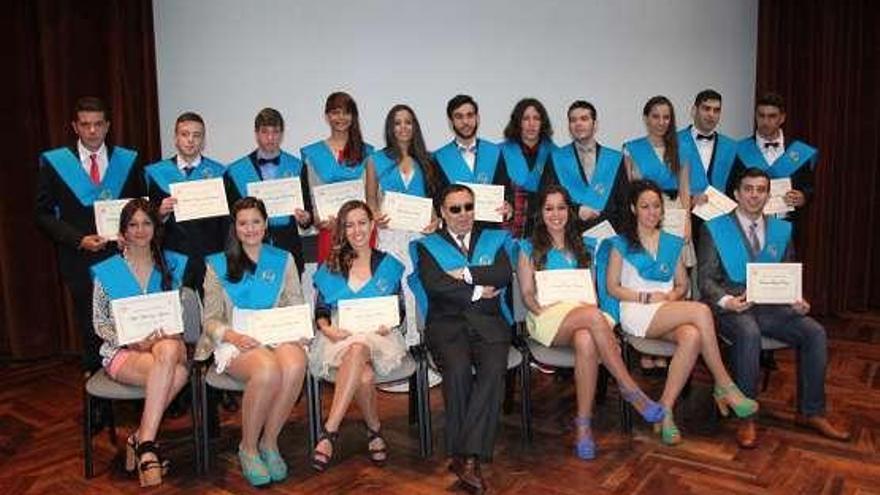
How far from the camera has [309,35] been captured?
536 cm

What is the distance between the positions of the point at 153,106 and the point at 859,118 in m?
5.33

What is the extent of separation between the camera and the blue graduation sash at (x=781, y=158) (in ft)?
15.6

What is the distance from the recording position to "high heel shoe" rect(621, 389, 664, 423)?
3.72 meters

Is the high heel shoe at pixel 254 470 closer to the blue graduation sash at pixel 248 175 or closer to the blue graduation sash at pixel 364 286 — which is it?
the blue graduation sash at pixel 364 286

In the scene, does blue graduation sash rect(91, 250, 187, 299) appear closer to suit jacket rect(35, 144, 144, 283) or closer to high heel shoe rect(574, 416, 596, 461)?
suit jacket rect(35, 144, 144, 283)

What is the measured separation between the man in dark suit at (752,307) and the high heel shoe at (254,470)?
222 cm

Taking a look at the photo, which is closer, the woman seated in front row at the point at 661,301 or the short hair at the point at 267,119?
the woman seated in front row at the point at 661,301

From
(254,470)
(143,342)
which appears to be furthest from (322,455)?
(143,342)

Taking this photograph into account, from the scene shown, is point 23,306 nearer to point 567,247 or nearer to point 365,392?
point 365,392

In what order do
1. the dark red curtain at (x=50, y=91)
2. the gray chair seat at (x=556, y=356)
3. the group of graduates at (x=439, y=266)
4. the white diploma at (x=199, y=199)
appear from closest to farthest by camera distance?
the group of graduates at (x=439, y=266) < the gray chair seat at (x=556, y=356) < the white diploma at (x=199, y=199) < the dark red curtain at (x=50, y=91)

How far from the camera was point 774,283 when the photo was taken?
3877mm

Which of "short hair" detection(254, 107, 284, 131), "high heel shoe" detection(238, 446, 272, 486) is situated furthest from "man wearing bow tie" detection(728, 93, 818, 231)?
"high heel shoe" detection(238, 446, 272, 486)

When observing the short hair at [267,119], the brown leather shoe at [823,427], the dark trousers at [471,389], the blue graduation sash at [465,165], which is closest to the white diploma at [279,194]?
the short hair at [267,119]

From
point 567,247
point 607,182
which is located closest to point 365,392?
point 567,247
